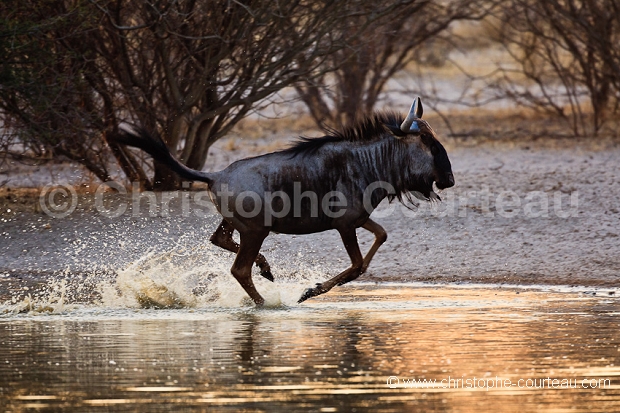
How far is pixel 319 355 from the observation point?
718 centimetres

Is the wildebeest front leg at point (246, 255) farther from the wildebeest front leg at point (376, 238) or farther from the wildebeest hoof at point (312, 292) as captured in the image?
the wildebeest front leg at point (376, 238)

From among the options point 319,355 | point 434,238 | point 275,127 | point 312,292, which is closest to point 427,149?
point 312,292

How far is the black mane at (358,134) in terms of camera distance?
975cm

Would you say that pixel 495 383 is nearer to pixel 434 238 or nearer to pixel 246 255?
pixel 246 255

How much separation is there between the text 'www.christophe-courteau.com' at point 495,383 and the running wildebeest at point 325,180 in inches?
131

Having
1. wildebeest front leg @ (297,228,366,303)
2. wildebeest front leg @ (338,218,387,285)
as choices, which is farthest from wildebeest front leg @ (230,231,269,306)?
wildebeest front leg @ (338,218,387,285)

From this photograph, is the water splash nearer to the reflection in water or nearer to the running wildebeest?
the reflection in water

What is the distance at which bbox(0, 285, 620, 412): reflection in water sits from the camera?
5.98m

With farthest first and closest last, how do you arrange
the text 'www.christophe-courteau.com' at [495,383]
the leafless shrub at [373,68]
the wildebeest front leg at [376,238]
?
the leafless shrub at [373,68] → the wildebeest front leg at [376,238] → the text 'www.christophe-courteau.com' at [495,383]

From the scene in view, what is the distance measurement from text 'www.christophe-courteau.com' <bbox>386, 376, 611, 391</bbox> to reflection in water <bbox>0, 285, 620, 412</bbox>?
0.02 metres

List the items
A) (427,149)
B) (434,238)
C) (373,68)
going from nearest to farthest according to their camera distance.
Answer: (427,149) → (434,238) → (373,68)

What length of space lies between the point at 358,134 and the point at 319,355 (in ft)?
10.0

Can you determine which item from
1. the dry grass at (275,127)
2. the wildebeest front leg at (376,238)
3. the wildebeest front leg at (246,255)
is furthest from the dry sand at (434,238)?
the dry grass at (275,127)

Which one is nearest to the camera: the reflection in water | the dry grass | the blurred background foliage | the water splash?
the reflection in water
